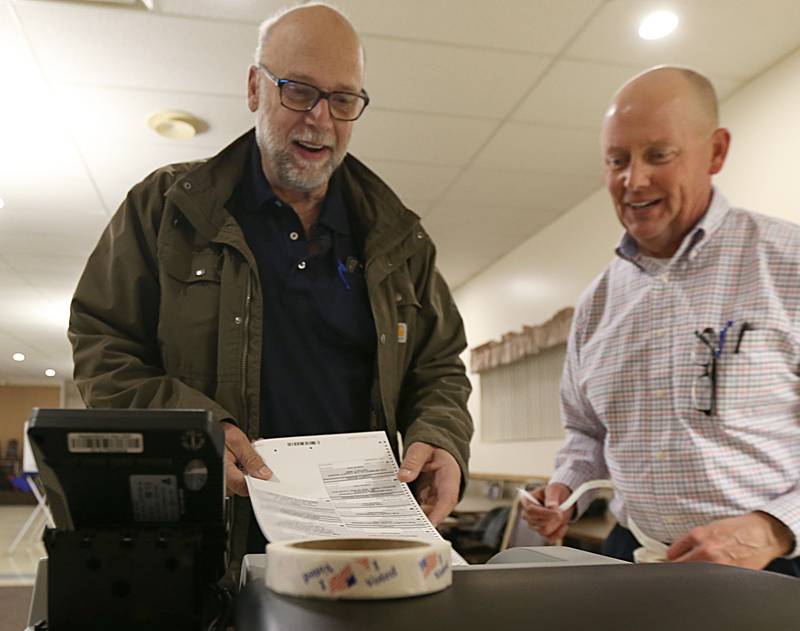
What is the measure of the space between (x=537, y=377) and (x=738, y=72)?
2.91m

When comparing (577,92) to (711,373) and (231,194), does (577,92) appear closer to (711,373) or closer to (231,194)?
(711,373)

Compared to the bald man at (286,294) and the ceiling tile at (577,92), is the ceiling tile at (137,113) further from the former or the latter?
the bald man at (286,294)

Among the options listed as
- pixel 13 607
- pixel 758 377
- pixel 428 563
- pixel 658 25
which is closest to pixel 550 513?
pixel 758 377

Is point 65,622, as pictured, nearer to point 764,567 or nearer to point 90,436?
point 90,436

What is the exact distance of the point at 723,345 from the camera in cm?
163

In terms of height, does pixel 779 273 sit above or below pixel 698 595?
above

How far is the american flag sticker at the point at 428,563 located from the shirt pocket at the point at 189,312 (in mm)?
766

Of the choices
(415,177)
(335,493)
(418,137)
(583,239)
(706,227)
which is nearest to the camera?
(335,493)

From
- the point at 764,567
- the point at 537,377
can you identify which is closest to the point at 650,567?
the point at 764,567

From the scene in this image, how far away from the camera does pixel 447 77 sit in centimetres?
352

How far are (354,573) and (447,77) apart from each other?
10.7 ft

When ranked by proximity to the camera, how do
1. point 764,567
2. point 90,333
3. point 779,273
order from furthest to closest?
point 779,273
point 764,567
point 90,333

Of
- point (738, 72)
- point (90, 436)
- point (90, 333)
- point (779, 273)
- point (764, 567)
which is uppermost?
point (738, 72)

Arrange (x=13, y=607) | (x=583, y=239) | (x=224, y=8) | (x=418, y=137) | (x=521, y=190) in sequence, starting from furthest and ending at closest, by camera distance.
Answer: (x=583, y=239), (x=521, y=190), (x=13, y=607), (x=418, y=137), (x=224, y=8)
